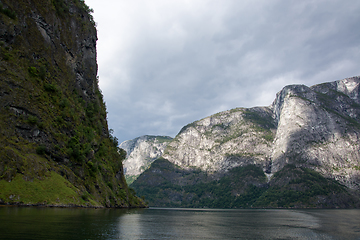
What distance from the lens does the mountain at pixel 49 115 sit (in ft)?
165

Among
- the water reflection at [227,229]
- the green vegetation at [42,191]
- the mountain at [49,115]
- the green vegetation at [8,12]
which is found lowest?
the water reflection at [227,229]

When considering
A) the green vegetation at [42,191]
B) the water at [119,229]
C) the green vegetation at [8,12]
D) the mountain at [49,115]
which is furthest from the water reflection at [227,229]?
the green vegetation at [8,12]

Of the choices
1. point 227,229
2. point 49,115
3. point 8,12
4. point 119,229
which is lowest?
point 227,229

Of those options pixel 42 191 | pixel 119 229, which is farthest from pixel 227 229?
pixel 42 191

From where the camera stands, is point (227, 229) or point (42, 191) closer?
point (227, 229)

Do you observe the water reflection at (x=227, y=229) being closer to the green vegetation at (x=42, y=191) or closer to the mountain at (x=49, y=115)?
the green vegetation at (x=42, y=191)

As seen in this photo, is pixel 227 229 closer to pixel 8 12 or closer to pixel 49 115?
pixel 49 115

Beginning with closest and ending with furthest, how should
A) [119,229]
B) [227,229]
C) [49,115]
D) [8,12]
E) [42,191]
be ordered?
1. [119,229]
2. [227,229]
3. [42,191]
4. [8,12]
5. [49,115]

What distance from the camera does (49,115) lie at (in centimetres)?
6456

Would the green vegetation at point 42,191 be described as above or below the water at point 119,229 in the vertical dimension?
above

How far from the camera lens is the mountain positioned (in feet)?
165

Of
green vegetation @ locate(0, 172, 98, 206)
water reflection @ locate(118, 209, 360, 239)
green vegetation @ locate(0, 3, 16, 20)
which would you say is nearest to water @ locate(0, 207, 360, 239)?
water reflection @ locate(118, 209, 360, 239)

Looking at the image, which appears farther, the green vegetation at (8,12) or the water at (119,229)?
the green vegetation at (8,12)

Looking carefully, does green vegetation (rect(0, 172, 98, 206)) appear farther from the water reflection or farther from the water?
the water reflection
